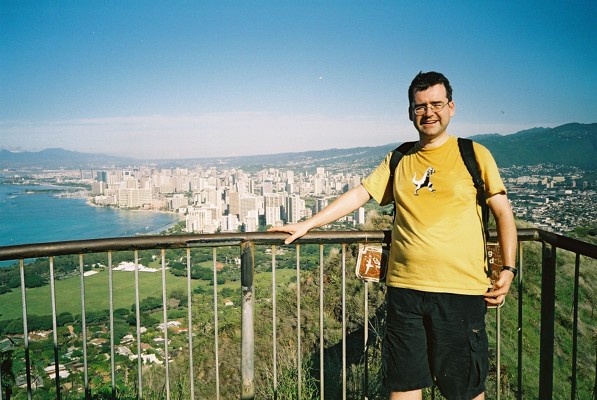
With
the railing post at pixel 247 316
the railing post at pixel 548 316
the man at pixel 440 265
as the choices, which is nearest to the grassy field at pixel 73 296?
the railing post at pixel 247 316

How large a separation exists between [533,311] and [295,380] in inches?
265

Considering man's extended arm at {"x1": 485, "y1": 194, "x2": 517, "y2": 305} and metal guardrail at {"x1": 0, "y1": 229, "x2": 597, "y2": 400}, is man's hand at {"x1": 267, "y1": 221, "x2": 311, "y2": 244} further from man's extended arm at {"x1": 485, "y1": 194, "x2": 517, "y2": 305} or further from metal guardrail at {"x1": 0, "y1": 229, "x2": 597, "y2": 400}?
man's extended arm at {"x1": 485, "y1": 194, "x2": 517, "y2": 305}

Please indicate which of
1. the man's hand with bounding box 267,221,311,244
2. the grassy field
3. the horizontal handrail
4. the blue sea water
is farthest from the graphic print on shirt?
the blue sea water

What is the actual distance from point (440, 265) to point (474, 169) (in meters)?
0.50

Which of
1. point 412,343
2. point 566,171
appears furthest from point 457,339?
point 566,171

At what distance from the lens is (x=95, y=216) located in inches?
1154

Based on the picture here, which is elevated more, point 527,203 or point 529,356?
point 527,203

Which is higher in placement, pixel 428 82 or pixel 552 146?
pixel 552 146

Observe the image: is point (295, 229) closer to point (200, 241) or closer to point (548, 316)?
point (200, 241)

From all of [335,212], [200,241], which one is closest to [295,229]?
[335,212]

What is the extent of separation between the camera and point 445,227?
1.87m

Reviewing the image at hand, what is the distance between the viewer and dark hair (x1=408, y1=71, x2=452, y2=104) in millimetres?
1994

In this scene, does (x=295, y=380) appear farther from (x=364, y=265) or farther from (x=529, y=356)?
(x=529, y=356)

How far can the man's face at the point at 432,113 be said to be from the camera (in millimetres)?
1970
